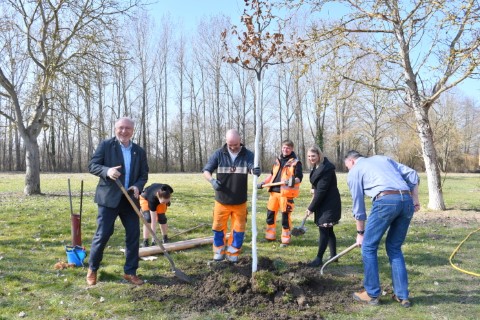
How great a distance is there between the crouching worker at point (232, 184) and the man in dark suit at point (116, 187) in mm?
1170

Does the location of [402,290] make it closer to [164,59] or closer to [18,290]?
[18,290]

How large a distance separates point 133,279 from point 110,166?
5.11 feet

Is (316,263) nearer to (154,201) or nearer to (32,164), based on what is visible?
(154,201)

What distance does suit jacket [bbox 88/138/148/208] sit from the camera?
499 centimetres

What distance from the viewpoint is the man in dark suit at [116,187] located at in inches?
197

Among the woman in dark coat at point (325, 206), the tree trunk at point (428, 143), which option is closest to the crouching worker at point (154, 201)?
the woman in dark coat at point (325, 206)

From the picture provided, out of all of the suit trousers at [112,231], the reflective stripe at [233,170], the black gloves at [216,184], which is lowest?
the suit trousers at [112,231]

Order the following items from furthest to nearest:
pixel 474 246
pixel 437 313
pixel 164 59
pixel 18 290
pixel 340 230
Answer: pixel 164 59
pixel 340 230
pixel 474 246
pixel 18 290
pixel 437 313

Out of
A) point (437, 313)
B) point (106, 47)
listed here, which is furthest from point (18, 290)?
point (106, 47)

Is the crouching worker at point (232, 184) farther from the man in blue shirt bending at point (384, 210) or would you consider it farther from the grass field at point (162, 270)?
the man in blue shirt bending at point (384, 210)

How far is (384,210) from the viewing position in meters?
4.29

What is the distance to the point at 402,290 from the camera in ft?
14.7

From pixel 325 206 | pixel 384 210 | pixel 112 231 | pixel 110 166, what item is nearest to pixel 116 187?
pixel 110 166

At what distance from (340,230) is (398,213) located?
4830 mm
